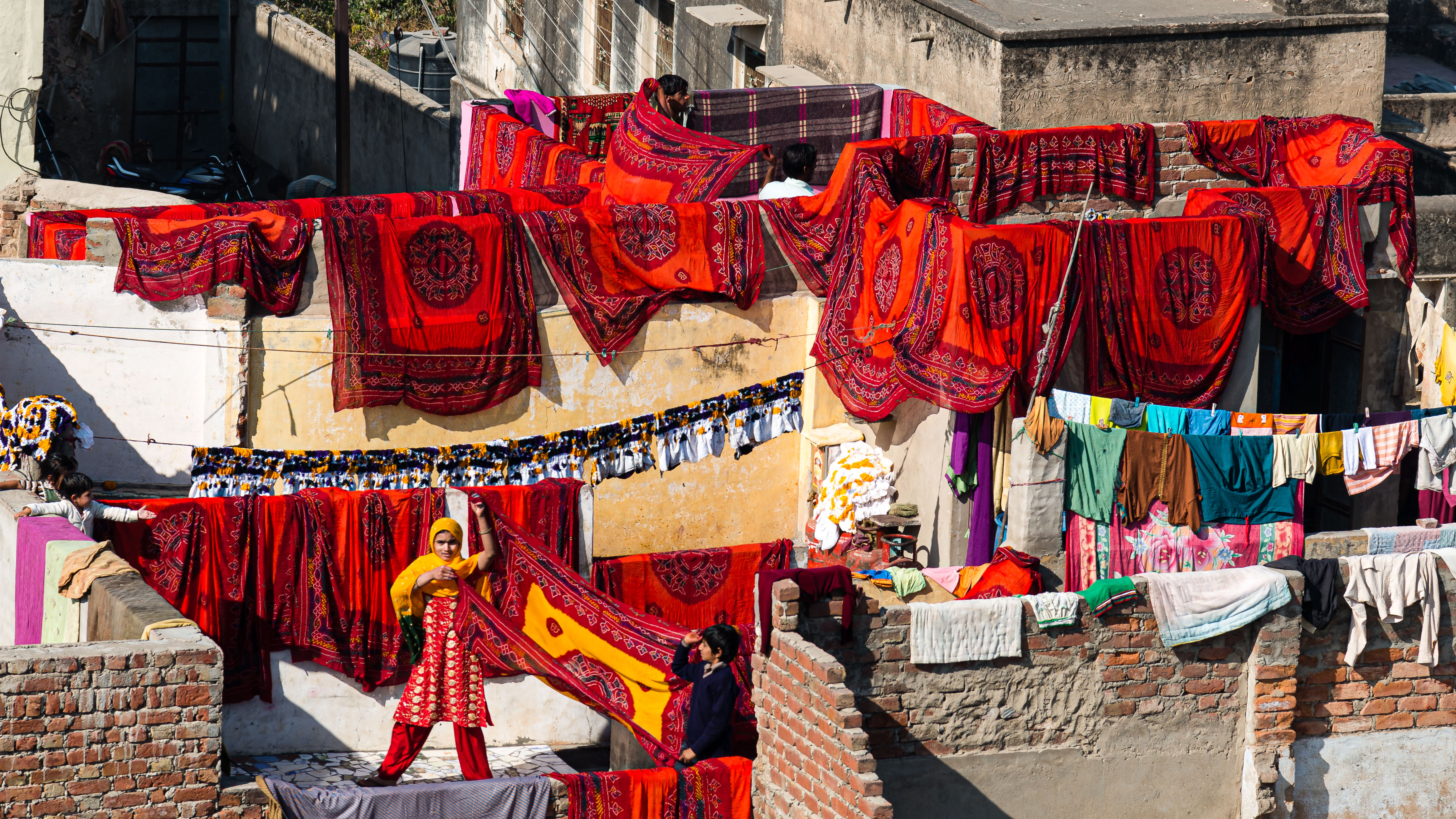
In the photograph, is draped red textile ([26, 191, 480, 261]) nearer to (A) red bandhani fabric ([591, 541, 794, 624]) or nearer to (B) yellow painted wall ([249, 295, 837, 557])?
(B) yellow painted wall ([249, 295, 837, 557])

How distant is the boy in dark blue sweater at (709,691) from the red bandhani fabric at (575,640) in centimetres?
21

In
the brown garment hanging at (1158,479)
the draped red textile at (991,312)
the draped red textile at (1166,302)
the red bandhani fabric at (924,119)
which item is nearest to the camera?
the brown garment hanging at (1158,479)

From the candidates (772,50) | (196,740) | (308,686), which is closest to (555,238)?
(308,686)

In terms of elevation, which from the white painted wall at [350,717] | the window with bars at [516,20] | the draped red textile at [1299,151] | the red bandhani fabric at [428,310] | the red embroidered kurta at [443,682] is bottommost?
the white painted wall at [350,717]

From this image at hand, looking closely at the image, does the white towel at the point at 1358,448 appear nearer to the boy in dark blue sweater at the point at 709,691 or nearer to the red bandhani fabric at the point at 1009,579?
the red bandhani fabric at the point at 1009,579

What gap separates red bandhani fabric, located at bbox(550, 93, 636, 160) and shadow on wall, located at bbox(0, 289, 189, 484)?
5424mm

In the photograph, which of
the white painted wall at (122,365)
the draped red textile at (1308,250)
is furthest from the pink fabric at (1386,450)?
the white painted wall at (122,365)

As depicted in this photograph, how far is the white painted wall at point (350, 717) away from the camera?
11.0 meters

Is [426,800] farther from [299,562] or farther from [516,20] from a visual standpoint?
[516,20]

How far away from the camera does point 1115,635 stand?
1005cm

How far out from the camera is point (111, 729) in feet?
27.6

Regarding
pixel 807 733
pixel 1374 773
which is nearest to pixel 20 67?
pixel 807 733

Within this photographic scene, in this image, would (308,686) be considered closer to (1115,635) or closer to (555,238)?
(555,238)

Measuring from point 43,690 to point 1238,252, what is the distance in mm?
7795
